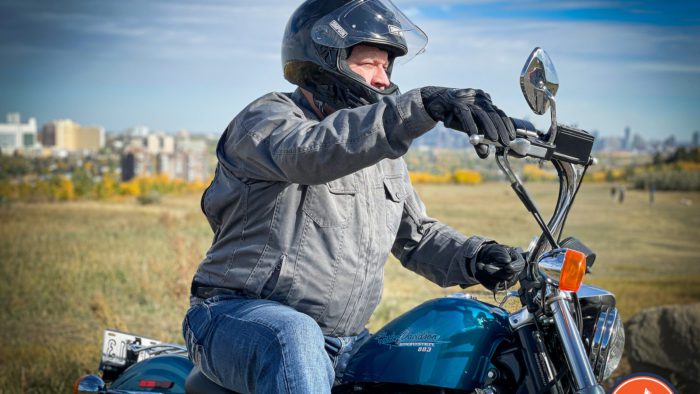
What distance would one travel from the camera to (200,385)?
2.98 meters

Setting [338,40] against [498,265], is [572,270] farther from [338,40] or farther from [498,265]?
[338,40]

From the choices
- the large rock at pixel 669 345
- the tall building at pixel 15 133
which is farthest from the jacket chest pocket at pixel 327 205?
the tall building at pixel 15 133

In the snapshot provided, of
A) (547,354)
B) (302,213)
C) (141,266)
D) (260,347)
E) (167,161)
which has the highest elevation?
(302,213)

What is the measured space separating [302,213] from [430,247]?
744 mm

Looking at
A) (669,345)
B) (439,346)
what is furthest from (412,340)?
(669,345)

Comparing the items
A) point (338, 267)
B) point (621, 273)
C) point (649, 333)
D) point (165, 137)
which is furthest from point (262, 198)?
point (165, 137)

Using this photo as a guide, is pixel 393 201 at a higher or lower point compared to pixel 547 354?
higher

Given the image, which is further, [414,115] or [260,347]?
[260,347]

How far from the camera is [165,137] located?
2855 centimetres

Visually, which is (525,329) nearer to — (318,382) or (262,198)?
(318,382)

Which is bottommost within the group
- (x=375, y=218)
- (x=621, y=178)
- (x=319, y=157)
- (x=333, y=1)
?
(x=621, y=178)

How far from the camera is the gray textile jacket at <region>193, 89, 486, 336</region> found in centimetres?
252

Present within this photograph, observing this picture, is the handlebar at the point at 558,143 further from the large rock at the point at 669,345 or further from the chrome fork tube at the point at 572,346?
the large rock at the point at 669,345

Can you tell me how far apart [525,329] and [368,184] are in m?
0.77
